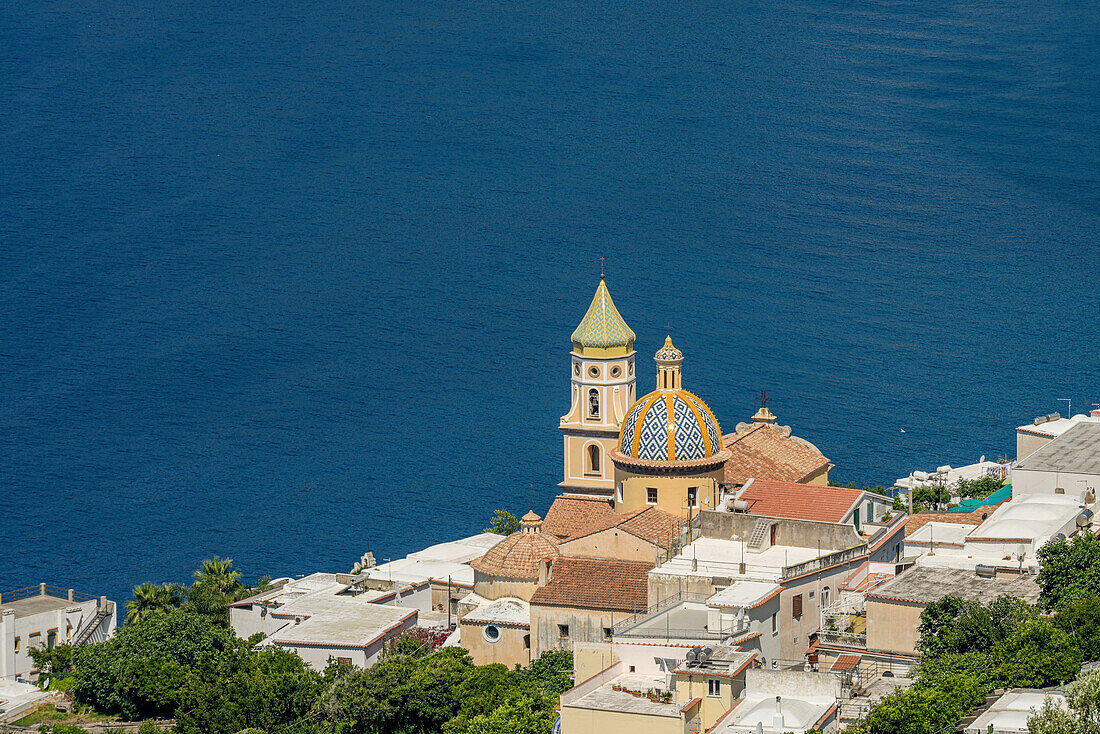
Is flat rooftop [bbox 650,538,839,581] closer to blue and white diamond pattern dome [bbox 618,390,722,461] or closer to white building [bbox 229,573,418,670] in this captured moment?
blue and white diamond pattern dome [bbox 618,390,722,461]

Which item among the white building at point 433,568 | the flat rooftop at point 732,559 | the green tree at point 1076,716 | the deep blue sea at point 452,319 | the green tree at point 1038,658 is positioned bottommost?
Result: the green tree at point 1076,716

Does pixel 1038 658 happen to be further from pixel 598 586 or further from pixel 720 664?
pixel 598 586

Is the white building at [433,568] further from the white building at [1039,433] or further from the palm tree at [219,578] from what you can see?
the white building at [1039,433]

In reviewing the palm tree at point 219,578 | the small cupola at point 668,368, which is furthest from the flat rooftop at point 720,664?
the palm tree at point 219,578

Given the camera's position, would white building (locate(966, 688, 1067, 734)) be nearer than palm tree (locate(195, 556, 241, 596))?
Yes

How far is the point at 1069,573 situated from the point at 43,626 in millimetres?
39461

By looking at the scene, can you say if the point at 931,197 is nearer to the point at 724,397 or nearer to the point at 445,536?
the point at 724,397

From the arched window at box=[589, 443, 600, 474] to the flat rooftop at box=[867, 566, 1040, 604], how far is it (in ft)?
68.8

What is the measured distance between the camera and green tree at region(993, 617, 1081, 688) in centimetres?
4638

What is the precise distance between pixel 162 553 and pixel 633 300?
195 feet

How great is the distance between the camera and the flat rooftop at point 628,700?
155 feet

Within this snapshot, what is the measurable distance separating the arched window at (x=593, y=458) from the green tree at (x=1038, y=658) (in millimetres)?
29031

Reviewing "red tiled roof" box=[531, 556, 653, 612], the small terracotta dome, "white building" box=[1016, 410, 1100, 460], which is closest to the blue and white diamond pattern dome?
the small terracotta dome

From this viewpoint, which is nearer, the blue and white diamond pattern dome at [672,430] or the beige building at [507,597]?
the beige building at [507,597]
